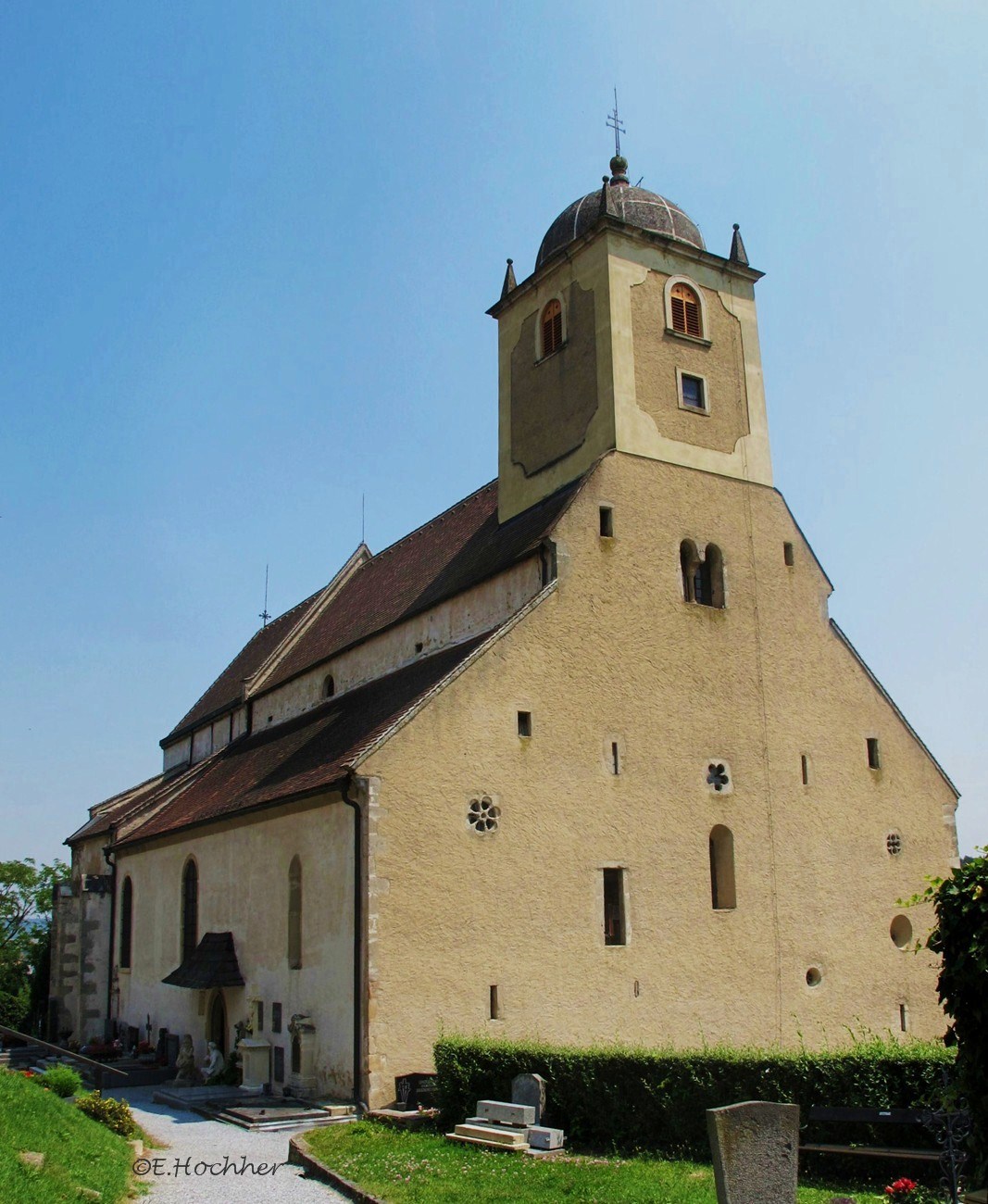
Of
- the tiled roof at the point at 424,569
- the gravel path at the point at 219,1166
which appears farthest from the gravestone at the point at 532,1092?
the tiled roof at the point at 424,569

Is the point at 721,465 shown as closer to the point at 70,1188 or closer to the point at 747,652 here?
the point at 747,652

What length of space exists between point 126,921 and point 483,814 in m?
16.1

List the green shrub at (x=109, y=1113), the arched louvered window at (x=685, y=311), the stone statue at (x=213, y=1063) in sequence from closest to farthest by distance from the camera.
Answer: the green shrub at (x=109, y=1113), the stone statue at (x=213, y=1063), the arched louvered window at (x=685, y=311)

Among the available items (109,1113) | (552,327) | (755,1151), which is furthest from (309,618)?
(755,1151)

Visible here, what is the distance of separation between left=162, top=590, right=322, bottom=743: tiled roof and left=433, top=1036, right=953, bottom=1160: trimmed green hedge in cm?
1966

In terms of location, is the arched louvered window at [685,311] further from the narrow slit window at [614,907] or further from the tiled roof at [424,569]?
the narrow slit window at [614,907]

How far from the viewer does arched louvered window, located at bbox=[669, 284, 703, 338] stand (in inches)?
1000

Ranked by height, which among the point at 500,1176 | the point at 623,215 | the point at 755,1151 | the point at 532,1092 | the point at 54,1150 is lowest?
the point at 500,1176

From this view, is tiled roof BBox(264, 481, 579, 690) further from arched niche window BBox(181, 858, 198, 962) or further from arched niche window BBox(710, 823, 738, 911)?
arched niche window BBox(710, 823, 738, 911)

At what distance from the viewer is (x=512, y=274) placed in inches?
1112

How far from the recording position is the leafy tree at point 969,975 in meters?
9.53

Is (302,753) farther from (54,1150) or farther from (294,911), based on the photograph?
(54,1150)

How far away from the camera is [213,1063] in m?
22.8

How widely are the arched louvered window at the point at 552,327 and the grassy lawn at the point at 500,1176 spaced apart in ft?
55.3
